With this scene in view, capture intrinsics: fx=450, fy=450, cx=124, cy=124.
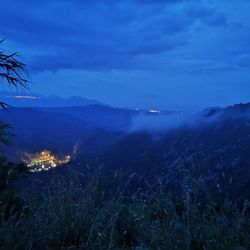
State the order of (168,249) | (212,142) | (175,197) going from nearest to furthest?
1. (168,249)
2. (175,197)
3. (212,142)

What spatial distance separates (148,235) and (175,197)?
2.36 m

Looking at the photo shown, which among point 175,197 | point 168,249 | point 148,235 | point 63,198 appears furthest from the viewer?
point 175,197

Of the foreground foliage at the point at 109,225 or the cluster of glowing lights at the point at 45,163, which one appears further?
the cluster of glowing lights at the point at 45,163

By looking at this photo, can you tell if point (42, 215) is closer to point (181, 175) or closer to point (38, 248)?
point (38, 248)

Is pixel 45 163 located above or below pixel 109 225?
below

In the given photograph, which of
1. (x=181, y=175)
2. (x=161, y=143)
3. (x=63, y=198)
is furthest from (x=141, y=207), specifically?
(x=161, y=143)

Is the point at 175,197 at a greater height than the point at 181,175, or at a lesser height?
lesser

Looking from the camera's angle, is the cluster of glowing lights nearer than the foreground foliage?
No

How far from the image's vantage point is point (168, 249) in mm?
4098

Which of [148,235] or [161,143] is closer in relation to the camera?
[148,235]

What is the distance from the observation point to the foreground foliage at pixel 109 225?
13.8 feet

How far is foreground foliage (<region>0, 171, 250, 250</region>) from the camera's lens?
13.8ft

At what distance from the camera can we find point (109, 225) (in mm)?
4680

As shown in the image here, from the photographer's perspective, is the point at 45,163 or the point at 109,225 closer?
the point at 109,225
